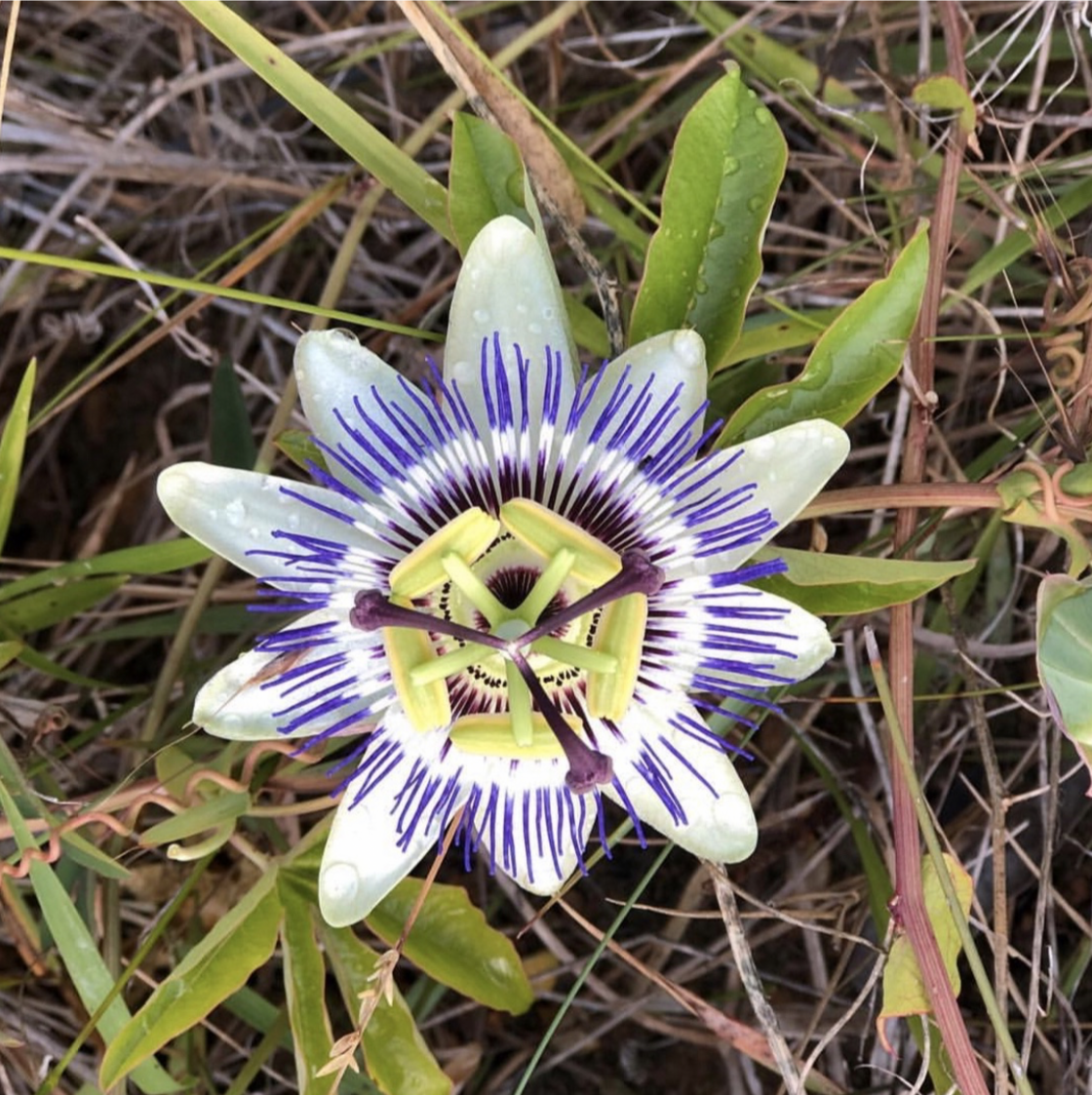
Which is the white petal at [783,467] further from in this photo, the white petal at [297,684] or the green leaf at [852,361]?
the white petal at [297,684]

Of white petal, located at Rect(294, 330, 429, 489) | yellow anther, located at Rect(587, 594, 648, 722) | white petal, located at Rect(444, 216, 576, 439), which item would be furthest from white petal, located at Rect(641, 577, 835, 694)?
white petal, located at Rect(294, 330, 429, 489)

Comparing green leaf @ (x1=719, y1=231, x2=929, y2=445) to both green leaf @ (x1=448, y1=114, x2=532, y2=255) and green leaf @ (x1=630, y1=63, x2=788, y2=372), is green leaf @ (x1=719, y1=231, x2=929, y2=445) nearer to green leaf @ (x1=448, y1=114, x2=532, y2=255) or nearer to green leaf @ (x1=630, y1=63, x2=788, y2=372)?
green leaf @ (x1=630, y1=63, x2=788, y2=372)

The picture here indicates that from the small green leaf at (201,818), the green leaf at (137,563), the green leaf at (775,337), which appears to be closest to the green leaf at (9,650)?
the green leaf at (137,563)

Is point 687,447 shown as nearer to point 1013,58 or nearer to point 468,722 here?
point 468,722

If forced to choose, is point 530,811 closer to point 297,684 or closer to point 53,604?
point 297,684

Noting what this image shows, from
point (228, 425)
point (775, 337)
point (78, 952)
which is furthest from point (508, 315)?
point (78, 952)
